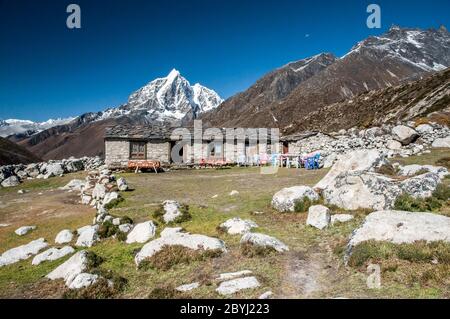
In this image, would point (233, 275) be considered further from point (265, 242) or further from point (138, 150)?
point (138, 150)

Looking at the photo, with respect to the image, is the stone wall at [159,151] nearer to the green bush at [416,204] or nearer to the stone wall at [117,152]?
the stone wall at [117,152]

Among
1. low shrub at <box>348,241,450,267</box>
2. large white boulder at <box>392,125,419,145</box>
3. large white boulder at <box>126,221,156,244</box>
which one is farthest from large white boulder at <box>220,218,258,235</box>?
large white boulder at <box>392,125,419,145</box>

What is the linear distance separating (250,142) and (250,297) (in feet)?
132

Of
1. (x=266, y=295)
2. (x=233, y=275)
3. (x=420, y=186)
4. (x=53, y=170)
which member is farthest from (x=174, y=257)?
(x=53, y=170)

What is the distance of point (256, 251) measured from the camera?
36.2 feet

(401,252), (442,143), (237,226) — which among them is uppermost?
(442,143)

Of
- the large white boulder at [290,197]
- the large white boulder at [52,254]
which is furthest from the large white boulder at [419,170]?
the large white boulder at [52,254]

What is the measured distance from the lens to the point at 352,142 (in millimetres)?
41312

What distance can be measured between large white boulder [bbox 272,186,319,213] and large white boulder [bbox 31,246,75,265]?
8.97 metres

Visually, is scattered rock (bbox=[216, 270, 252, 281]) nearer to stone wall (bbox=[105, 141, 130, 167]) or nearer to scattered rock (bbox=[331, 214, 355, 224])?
scattered rock (bbox=[331, 214, 355, 224])

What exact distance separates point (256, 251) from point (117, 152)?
3533 cm

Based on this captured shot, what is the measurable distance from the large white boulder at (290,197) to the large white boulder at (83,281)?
8748 mm

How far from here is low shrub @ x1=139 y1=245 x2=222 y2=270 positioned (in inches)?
436
